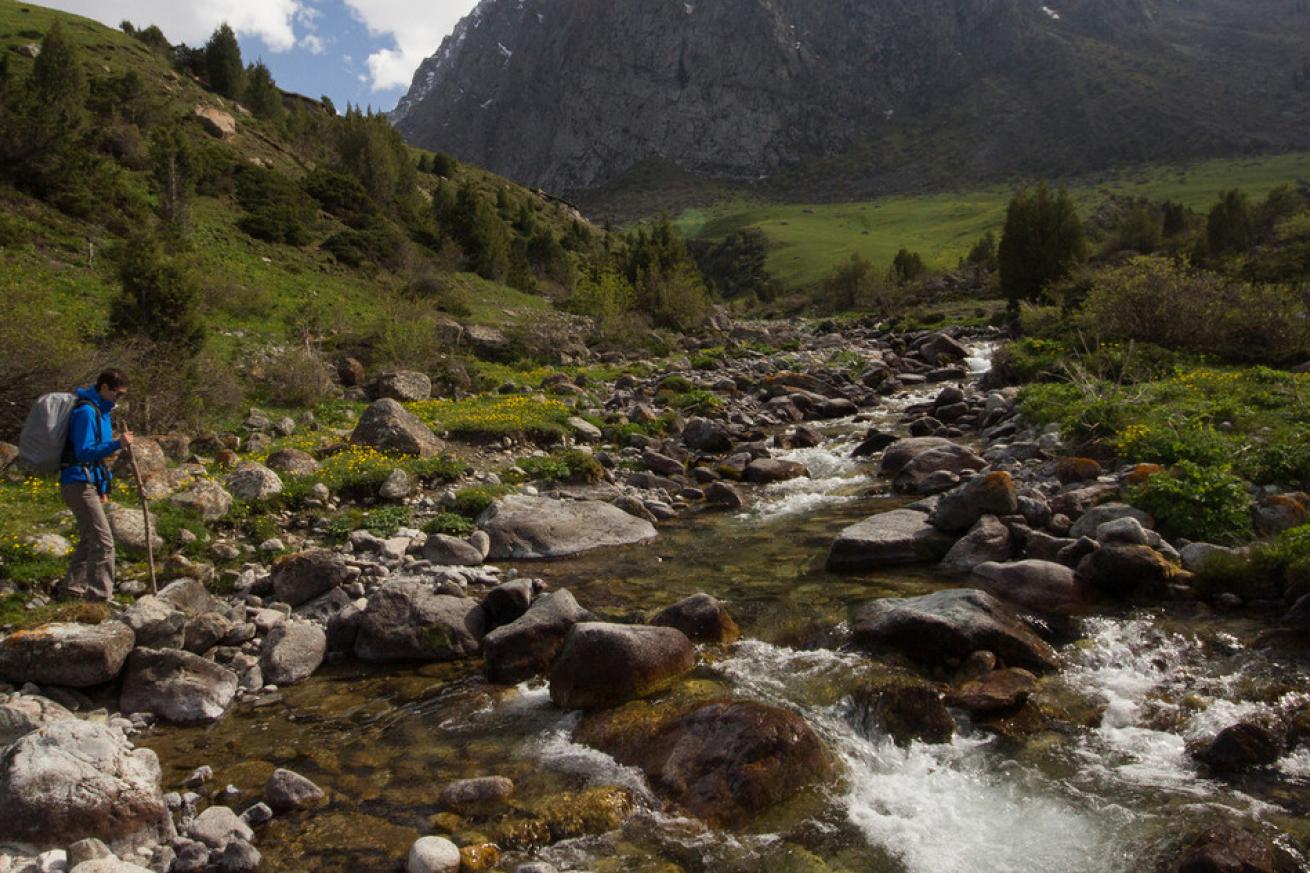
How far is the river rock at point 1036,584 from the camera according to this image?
9750mm

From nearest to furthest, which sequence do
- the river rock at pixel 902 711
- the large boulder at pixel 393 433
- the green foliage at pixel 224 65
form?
the river rock at pixel 902 711 < the large boulder at pixel 393 433 < the green foliage at pixel 224 65

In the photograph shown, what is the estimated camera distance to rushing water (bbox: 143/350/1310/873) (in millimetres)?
5648

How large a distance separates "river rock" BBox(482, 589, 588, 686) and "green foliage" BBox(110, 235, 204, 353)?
14.9 meters

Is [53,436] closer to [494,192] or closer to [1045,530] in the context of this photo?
[1045,530]

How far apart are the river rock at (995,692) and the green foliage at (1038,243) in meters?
50.6

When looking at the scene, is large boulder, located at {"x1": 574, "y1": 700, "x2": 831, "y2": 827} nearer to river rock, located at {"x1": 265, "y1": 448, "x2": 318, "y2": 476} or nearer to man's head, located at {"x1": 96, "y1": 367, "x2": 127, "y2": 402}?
man's head, located at {"x1": 96, "y1": 367, "x2": 127, "y2": 402}

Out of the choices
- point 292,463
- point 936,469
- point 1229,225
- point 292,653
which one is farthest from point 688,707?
point 1229,225

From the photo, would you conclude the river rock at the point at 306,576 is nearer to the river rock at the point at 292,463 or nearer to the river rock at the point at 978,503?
the river rock at the point at 292,463

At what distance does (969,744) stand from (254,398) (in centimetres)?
2074

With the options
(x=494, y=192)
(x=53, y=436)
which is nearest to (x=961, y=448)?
(x=53, y=436)

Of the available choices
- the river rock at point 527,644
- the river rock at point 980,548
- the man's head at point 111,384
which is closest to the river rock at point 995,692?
the river rock at point 980,548

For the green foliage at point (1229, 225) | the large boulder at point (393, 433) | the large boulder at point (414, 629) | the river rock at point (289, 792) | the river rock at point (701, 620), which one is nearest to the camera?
the river rock at point (289, 792)

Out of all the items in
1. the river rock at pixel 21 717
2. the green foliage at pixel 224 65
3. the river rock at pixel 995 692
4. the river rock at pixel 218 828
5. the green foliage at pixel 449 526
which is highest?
the green foliage at pixel 224 65

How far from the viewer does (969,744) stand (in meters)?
6.95
